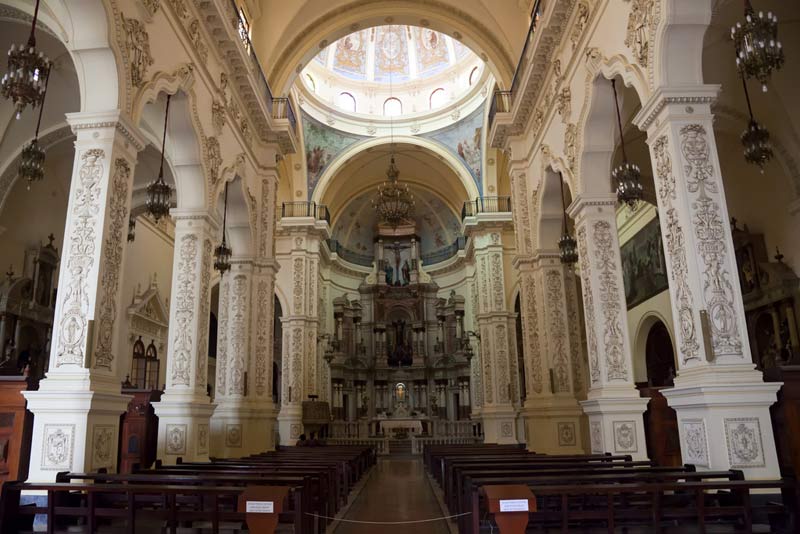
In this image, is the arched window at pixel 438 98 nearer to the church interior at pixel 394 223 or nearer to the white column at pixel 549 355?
the church interior at pixel 394 223

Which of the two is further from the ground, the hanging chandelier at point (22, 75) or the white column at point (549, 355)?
the hanging chandelier at point (22, 75)

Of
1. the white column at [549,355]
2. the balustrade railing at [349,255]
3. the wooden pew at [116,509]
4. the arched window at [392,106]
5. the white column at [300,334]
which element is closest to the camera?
the wooden pew at [116,509]

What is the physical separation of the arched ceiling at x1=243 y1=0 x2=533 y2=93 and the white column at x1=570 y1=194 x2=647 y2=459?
6.59 meters

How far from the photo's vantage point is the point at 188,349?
970cm

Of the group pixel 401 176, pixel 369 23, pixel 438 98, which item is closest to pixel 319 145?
pixel 401 176

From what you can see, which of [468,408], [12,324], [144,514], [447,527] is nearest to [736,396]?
[447,527]

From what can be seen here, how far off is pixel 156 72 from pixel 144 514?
6.02 m

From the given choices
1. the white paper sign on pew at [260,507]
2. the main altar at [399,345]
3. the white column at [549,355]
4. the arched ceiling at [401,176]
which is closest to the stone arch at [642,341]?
the white column at [549,355]

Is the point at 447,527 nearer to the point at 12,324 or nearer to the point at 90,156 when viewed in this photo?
the point at 90,156

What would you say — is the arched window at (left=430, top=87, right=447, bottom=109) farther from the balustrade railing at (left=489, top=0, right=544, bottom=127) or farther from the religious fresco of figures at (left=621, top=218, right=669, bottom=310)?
the balustrade railing at (left=489, top=0, right=544, bottom=127)

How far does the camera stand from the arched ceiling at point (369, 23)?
1454 centimetres

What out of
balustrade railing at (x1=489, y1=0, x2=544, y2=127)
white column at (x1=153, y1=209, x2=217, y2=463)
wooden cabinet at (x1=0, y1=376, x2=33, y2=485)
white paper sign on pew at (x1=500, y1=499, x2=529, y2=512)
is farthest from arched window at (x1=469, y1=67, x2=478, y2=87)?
white paper sign on pew at (x1=500, y1=499, x2=529, y2=512)

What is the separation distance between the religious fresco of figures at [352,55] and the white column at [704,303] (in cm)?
2048

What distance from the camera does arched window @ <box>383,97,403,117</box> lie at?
85.0ft
